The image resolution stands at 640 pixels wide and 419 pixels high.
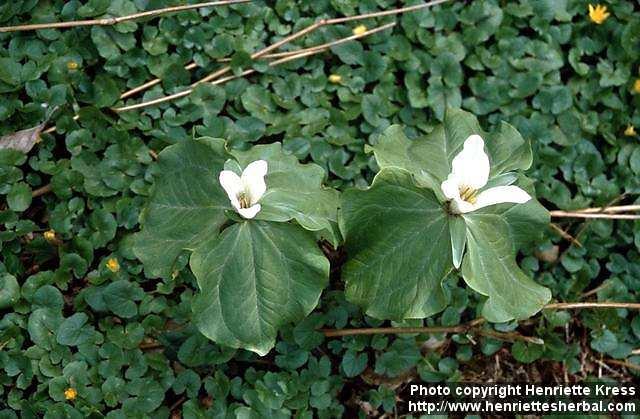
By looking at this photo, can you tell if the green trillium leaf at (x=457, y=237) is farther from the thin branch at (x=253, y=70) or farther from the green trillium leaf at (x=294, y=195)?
the thin branch at (x=253, y=70)

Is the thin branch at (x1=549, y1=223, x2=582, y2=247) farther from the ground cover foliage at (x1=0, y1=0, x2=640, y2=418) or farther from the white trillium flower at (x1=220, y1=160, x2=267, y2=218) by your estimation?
the white trillium flower at (x1=220, y1=160, x2=267, y2=218)

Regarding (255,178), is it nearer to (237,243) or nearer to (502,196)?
(237,243)

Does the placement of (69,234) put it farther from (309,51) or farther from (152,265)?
(309,51)

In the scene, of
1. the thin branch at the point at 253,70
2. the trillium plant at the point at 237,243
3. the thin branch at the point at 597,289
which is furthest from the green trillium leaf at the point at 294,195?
the thin branch at the point at 597,289

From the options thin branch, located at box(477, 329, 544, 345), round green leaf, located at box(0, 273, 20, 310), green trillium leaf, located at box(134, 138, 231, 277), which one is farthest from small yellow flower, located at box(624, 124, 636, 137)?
round green leaf, located at box(0, 273, 20, 310)

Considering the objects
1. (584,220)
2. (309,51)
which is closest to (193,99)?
(309,51)
